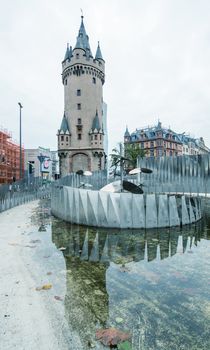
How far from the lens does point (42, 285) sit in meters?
4.17

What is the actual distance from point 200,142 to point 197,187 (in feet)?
283

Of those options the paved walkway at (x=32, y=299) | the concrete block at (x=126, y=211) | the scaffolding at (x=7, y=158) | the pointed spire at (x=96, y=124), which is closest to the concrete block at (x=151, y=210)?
the concrete block at (x=126, y=211)

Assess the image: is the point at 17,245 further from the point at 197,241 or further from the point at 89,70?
the point at 89,70

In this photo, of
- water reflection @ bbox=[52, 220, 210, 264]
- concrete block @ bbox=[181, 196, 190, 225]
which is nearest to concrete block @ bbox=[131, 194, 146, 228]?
water reflection @ bbox=[52, 220, 210, 264]

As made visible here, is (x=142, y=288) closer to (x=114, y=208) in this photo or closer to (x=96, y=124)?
(x=114, y=208)

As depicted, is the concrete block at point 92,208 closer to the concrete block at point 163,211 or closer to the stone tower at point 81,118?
the concrete block at point 163,211

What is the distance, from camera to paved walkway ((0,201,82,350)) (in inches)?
106

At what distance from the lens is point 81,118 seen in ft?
123

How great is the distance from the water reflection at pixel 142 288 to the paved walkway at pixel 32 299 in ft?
0.62

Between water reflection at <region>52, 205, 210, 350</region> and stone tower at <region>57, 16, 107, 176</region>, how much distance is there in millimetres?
30727

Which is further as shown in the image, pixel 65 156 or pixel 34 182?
pixel 65 156

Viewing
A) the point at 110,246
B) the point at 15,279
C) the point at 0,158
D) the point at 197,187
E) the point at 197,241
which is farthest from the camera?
the point at 0,158

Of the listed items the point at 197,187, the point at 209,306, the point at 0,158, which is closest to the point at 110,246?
the point at 209,306

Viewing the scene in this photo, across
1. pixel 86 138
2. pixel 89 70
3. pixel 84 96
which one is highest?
pixel 89 70
